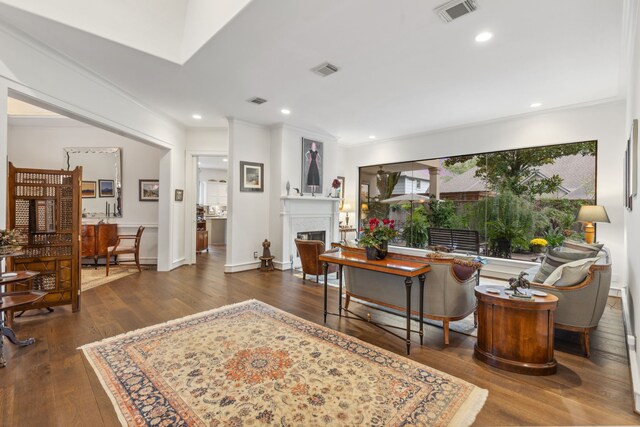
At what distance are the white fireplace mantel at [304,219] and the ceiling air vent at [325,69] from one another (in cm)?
278

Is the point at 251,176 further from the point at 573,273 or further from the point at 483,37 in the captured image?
the point at 573,273

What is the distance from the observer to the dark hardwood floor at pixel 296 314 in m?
1.87

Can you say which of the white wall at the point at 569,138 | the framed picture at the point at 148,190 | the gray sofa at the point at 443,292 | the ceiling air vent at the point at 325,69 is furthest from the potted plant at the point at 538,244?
the framed picture at the point at 148,190

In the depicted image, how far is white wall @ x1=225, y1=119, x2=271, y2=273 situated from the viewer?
5.77 m

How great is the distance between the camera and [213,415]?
1842 millimetres

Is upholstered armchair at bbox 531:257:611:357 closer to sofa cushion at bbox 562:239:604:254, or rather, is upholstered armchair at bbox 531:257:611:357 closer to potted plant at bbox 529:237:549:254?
sofa cushion at bbox 562:239:604:254

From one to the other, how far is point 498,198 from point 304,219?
390 cm

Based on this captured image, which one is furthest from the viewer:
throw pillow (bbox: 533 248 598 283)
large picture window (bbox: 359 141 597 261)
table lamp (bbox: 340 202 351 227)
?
table lamp (bbox: 340 202 351 227)

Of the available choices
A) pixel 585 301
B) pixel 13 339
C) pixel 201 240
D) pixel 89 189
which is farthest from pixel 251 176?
pixel 585 301

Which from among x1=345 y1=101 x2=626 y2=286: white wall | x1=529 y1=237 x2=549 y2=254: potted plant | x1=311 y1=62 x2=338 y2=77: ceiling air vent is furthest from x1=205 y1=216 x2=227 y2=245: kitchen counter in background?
x1=529 y1=237 x2=549 y2=254: potted plant

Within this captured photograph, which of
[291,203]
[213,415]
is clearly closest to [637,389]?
[213,415]

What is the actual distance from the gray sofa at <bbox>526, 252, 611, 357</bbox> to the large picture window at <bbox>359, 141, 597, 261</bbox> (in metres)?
2.23

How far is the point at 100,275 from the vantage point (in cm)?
549

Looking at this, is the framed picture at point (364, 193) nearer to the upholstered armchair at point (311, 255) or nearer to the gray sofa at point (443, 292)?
the upholstered armchair at point (311, 255)
